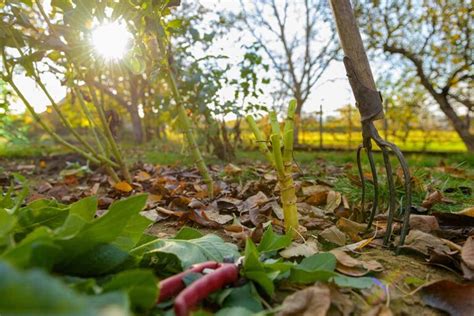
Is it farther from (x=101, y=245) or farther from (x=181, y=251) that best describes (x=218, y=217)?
(x=101, y=245)

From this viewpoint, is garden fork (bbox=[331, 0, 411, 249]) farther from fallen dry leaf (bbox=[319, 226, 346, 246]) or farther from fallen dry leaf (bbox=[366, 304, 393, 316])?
fallen dry leaf (bbox=[366, 304, 393, 316])

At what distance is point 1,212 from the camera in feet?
2.97

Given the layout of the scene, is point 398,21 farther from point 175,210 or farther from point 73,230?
point 73,230

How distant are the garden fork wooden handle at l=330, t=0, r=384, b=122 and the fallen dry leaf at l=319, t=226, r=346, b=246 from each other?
43 cm

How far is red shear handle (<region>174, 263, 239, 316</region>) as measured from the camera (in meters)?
0.67

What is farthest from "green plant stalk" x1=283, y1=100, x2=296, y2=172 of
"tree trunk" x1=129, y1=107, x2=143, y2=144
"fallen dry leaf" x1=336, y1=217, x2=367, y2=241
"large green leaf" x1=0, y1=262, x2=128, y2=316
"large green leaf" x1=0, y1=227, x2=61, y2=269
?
"tree trunk" x1=129, y1=107, x2=143, y2=144

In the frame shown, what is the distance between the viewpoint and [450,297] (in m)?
0.92

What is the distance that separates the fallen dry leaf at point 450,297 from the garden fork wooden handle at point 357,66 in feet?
2.01

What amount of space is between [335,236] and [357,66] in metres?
0.64

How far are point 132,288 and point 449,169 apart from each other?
3.58 metres

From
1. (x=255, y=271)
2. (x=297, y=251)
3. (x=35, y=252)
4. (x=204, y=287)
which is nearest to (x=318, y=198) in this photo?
(x=297, y=251)

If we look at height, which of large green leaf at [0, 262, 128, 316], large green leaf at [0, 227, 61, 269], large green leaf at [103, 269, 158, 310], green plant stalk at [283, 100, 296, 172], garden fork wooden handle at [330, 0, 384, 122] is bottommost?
large green leaf at [103, 269, 158, 310]

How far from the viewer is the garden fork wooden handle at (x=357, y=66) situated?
1333mm

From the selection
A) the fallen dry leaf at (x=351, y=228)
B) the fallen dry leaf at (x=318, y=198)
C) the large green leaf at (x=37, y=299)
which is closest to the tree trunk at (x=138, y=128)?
the fallen dry leaf at (x=318, y=198)
